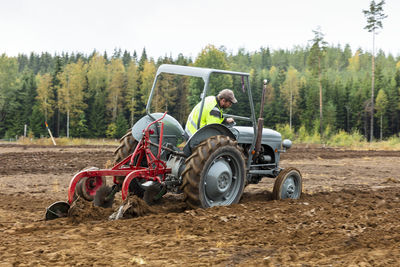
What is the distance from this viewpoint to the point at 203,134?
788 centimetres

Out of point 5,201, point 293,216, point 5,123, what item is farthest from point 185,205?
point 5,123

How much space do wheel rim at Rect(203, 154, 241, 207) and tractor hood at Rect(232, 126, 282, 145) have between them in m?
0.76

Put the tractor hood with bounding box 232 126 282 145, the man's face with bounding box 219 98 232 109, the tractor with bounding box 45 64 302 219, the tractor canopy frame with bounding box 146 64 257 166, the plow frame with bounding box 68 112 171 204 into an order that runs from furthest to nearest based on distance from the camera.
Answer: the tractor hood with bounding box 232 126 282 145 → the man's face with bounding box 219 98 232 109 → the tractor canopy frame with bounding box 146 64 257 166 → the tractor with bounding box 45 64 302 219 → the plow frame with bounding box 68 112 171 204

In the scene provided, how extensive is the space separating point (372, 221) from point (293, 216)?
1143mm

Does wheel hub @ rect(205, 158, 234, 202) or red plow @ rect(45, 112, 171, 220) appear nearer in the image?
red plow @ rect(45, 112, 171, 220)

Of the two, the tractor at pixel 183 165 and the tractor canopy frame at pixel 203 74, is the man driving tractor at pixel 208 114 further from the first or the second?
the tractor canopy frame at pixel 203 74

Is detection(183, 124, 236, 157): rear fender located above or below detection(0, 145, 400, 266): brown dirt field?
above

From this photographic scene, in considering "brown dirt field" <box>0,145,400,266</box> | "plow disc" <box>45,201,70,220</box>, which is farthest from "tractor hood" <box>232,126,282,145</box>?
"plow disc" <box>45,201,70,220</box>

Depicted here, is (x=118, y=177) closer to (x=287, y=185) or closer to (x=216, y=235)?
(x=216, y=235)

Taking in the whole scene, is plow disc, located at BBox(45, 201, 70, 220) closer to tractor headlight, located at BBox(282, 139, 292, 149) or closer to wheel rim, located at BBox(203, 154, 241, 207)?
wheel rim, located at BBox(203, 154, 241, 207)

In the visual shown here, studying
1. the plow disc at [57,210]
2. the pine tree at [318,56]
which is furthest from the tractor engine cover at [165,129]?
the pine tree at [318,56]

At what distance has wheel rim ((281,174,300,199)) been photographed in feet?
30.3

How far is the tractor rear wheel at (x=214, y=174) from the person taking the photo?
290 inches

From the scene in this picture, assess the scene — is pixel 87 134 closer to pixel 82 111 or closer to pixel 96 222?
pixel 82 111
